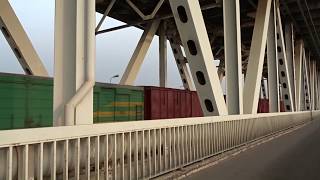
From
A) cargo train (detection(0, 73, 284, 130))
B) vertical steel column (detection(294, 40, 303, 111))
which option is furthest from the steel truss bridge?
vertical steel column (detection(294, 40, 303, 111))

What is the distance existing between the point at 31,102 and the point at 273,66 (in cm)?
2498

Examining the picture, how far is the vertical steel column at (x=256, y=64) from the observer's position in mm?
26625

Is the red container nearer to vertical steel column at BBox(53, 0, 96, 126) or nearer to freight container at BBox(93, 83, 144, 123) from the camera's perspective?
freight container at BBox(93, 83, 144, 123)

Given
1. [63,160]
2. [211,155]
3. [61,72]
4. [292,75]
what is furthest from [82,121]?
[292,75]

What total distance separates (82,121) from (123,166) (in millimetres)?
1434

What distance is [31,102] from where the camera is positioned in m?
14.6

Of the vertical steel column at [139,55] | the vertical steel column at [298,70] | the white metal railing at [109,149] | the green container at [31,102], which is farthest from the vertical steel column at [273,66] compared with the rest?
the white metal railing at [109,149]

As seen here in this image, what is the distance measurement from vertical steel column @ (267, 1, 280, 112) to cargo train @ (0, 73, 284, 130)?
903cm

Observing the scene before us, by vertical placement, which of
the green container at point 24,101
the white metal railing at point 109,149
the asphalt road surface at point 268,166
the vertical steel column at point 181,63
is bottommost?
the asphalt road surface at point 268,166

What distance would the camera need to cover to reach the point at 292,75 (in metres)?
46.8

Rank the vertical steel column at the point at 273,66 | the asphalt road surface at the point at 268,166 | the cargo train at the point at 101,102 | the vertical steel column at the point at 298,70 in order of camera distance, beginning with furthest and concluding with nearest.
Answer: the vertical steel column at the point at 298,70, the vertical steel column at the point at 273,66, the cargo train at the point at 101,102, the asphalt road surface at the point at 268,166

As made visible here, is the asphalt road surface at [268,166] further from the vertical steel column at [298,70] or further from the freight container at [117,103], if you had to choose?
the vertical steel column at [298,70]

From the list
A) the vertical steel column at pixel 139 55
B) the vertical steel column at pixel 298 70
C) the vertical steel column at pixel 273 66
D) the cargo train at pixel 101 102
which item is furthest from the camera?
the vertical steel column at pixel 298 70

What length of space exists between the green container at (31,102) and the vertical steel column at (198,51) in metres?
3.72
